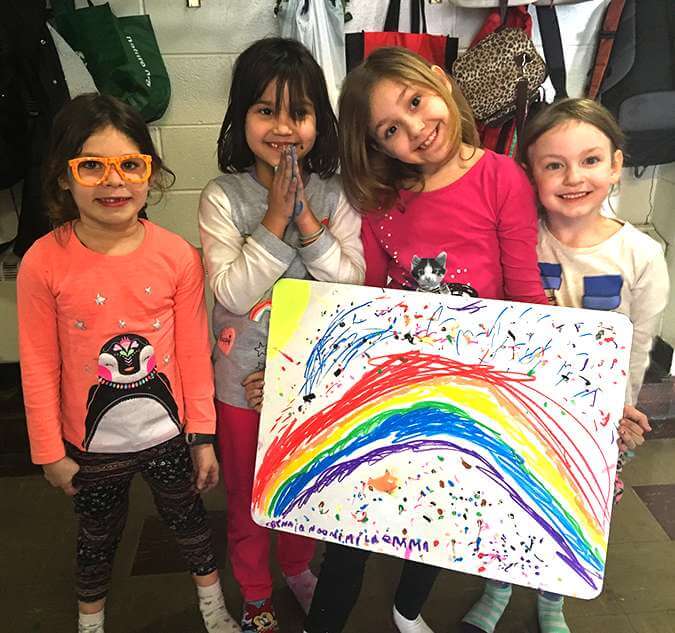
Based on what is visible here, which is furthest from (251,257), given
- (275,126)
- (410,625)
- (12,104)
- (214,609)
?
(12,104)

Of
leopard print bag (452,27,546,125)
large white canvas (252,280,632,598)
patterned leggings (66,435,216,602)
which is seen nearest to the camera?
large white canvas (252,280,632,598)

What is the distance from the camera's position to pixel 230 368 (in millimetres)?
1345

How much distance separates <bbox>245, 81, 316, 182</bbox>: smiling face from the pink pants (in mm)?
546

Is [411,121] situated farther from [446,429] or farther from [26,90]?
[26,90]

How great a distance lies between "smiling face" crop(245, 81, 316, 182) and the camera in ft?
3.97

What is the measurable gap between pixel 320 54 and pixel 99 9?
651 mm

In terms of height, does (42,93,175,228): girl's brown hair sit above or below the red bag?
below

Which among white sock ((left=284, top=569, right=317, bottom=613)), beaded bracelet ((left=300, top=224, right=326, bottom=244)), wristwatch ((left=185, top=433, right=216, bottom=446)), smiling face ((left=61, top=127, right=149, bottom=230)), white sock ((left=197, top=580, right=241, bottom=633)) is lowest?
white sock ((left=284, top=569, right=317, bottom=613))

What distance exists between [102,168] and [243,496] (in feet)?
2.51

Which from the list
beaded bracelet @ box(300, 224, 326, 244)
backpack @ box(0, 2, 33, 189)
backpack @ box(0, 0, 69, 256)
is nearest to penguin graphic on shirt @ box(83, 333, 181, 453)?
beaded bracelet @ box(300, 224, 326, 244)

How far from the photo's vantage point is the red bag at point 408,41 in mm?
1992

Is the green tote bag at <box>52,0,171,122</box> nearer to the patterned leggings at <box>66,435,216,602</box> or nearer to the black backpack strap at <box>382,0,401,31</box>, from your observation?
the black backpack strap at <box>382,0,401,31</box>

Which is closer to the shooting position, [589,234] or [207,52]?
[589,234]

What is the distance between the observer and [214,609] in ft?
4.96
